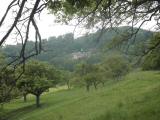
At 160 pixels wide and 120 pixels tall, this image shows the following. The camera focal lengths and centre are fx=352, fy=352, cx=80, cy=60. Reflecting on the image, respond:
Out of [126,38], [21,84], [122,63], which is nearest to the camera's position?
[126,38]

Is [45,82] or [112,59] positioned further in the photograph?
[112,59]

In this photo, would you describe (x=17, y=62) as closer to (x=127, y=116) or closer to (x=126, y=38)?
(x=126, y=38)

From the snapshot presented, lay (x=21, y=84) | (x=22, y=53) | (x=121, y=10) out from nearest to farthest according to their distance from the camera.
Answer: (x=22, y=53)
(x=121, y=10)
(x=21, y=84)

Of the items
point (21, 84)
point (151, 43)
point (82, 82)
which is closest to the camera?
point (151, 43)

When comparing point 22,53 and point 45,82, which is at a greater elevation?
point 22,53

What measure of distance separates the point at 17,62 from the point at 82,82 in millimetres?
76598

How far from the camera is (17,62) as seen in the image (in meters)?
5.47

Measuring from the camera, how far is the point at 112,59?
95438 millimetres

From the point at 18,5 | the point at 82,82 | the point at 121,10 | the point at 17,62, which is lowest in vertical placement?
the point at 82,82

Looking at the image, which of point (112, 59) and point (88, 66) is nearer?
point (88, 66)

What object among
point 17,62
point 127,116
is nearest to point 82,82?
point 127,116

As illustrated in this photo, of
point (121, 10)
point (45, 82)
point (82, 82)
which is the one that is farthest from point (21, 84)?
point (121, 10)

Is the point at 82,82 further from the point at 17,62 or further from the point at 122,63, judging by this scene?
the point at 17,62

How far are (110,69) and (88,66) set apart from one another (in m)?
9.93
